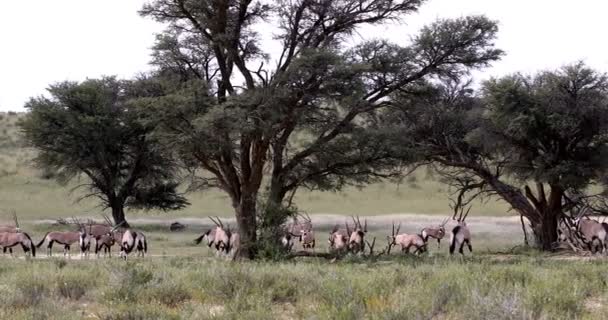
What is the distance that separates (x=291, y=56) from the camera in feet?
73.0

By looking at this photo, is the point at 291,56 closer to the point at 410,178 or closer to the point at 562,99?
the point at 562,99

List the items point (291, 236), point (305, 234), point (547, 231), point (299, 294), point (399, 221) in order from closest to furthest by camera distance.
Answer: point (299, 294) → point (291, 236) → point (547, 231) → point (305, 234) → point (399, 221)

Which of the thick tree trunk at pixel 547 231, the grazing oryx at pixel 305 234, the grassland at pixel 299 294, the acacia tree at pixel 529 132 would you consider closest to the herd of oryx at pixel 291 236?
the thick tree trunk at pixel 547 231

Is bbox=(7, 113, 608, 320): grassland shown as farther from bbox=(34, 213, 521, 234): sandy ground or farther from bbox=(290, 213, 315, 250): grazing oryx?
bbox=(34, 213, 521, 234): sandy ground

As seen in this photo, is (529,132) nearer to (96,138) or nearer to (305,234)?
(305,234)

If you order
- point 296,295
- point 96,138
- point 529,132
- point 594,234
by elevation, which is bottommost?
point 296,295

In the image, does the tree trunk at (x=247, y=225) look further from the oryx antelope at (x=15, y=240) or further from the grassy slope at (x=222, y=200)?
the grassy slope at (x=222, y=200)

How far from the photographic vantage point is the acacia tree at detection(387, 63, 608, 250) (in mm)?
24156

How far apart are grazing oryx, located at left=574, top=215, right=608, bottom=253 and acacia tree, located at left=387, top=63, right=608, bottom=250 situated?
1.78 meters

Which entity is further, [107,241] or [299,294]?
[107,241]

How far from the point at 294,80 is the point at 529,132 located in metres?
9.52

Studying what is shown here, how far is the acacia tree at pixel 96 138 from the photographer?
3544 centimetres

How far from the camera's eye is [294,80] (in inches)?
801

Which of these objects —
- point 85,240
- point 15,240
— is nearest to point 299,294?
point 85,240
